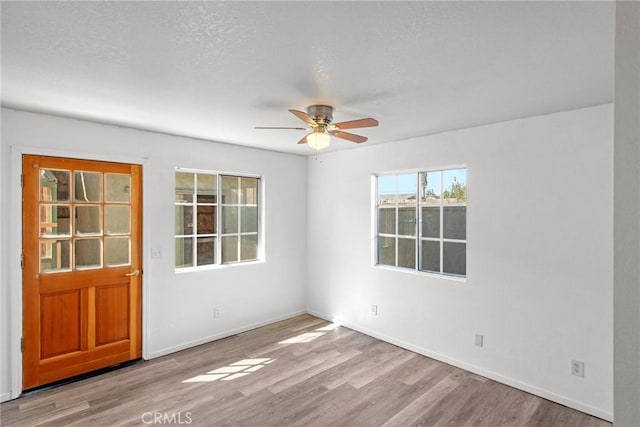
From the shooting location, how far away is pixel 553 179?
275cm

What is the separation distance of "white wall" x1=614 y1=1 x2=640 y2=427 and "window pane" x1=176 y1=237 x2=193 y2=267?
3911 mm

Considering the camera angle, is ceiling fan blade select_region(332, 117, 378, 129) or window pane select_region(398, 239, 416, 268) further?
window pane select_region(398, 239, 416, 268)

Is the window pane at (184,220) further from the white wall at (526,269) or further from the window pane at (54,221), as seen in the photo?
the white wall at (526,269)

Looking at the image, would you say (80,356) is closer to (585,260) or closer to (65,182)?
(65,182)

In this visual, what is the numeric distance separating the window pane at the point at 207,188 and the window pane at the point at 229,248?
549 mm

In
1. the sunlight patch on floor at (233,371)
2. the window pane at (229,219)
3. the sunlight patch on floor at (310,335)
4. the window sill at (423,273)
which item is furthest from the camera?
the window pane at (229,219)

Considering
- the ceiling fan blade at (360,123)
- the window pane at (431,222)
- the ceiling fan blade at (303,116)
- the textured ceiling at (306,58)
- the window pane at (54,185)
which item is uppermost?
the textured ceiling at (306,58)

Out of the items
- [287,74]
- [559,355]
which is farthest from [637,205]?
[559,355]

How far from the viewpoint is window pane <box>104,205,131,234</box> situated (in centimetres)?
327

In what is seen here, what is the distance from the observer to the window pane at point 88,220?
3.10m

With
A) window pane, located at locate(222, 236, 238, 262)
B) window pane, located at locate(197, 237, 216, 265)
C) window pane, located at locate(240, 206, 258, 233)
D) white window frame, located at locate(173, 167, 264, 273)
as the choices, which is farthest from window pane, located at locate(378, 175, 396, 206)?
window pane, located at locate(197, 237, 216, 265)

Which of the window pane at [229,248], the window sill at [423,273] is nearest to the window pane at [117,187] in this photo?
the window pane at [229,248]

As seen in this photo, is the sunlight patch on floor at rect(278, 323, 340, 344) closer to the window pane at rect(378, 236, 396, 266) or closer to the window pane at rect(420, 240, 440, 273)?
the window pane at rect(378, 236, 396, 266)

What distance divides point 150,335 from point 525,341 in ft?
12.3
